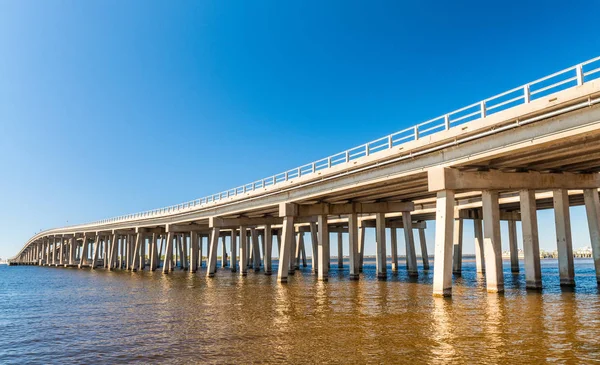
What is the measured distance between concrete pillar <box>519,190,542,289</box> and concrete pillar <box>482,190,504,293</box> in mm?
3138

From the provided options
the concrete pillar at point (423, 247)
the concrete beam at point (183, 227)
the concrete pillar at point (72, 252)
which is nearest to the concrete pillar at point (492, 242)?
the concrete pillar at point (423, 247)

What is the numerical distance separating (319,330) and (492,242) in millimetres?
16634

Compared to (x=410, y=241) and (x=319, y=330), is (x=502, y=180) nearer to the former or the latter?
(x=319, y=330)

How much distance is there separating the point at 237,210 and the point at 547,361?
49.8m

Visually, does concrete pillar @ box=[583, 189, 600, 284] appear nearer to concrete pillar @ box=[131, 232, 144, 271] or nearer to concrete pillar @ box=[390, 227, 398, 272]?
concrete pillar @ box=[390, 227, 398, 272]

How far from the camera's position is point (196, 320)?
78.1 ft

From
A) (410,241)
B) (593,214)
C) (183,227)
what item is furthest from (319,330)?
(183,227)

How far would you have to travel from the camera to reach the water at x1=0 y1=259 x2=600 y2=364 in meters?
15.1

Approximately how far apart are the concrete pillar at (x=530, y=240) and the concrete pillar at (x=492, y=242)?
314 centimetres

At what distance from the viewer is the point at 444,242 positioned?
29.6 metres

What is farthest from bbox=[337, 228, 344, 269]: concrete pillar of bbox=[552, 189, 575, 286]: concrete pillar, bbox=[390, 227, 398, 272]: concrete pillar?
bbox=[552, 189, 575, 286]: concrete pillar

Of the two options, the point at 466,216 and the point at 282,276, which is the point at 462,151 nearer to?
the point at 282,276

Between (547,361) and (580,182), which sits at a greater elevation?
(580,182)

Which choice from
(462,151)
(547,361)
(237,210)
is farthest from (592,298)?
(237,210)
